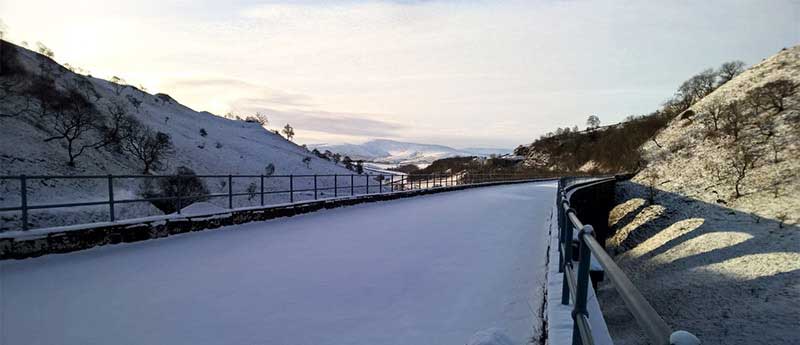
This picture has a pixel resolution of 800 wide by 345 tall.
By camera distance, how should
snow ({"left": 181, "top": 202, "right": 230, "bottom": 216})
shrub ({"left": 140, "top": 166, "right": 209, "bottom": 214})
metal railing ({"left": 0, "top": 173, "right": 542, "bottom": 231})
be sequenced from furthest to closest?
shrub ({"left": 140, "top": 166, "right": 209, "bottom": 214}) → snow ({"left": 181, "top": 202, "right": 230, "bottom": 216}) → metal railing ({"left": 0, "top": 173, "right": 542, "bottom": 231})

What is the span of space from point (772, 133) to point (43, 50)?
7559 centimetres

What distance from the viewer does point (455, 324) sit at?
4.22 m

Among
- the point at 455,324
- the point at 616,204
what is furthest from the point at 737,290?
the point at 616,204

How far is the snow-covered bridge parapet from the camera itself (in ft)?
21.8

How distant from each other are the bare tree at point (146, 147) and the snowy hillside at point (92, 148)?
0.58 meters

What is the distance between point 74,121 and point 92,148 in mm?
2409

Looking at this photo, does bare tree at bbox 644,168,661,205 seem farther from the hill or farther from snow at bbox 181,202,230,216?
snow at bbox 181,202,230,216

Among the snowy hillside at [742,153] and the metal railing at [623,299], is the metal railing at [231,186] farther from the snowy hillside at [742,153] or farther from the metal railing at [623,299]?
the snowy hillside at [742,153]

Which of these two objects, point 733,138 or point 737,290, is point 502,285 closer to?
point 737,290

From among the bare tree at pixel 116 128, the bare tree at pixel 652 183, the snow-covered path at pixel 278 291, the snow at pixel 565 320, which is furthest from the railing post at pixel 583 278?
the bare tree at pixel 652 183

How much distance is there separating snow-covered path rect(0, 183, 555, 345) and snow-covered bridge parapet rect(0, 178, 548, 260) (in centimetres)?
20

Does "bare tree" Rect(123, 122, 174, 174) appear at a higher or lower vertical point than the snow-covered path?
higher

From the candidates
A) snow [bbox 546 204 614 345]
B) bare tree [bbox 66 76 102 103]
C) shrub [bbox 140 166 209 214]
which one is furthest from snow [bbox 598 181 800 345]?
bare tree [bbox 66 76 102 103]

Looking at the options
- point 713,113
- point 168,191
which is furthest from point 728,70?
point 168,191
